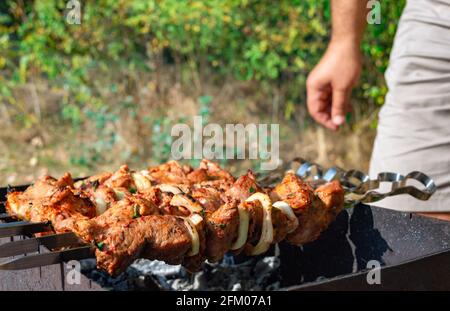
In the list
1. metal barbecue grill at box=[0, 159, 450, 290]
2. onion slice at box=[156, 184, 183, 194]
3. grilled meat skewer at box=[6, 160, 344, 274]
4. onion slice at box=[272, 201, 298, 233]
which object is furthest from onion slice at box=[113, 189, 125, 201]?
onion slice at box=[272, 201, 298, 233]

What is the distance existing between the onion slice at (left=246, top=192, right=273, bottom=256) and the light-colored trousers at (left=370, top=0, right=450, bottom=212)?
103cm

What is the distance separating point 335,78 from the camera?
2.83 meters

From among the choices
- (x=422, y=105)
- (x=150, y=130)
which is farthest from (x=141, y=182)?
(x=150, y=130)

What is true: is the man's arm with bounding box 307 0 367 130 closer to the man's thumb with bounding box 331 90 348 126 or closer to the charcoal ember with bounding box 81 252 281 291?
the man's thumb with bounding box 331 90 348 126

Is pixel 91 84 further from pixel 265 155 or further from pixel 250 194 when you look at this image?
pixel 250 194

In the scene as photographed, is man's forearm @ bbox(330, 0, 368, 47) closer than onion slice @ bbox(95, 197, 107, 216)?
No

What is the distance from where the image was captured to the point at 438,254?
1838 mm

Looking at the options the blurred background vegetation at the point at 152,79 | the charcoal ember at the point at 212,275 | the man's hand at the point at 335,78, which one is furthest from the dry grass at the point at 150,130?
the man's hand at the point at 335,78

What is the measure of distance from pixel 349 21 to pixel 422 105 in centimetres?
54

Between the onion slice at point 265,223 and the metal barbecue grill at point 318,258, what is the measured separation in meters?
0.26

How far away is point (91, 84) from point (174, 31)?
1.21m

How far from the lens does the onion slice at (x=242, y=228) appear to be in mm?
1999

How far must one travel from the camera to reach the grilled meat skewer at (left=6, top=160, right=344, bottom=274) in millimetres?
1754

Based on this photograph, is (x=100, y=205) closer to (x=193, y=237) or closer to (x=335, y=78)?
(x=193, y=237)
